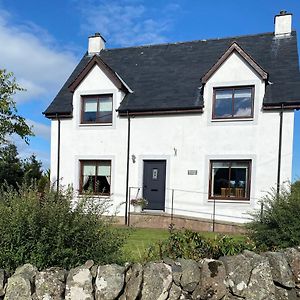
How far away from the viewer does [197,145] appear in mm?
14539

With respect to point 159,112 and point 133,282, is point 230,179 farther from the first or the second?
point 133,282

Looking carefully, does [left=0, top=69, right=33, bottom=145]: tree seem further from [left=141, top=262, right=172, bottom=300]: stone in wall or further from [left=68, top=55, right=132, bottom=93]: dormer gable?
[left=141, top=262, right=172, bottom=300]: stone in wall

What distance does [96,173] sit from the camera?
16125 mm

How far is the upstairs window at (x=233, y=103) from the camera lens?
46.1 feet

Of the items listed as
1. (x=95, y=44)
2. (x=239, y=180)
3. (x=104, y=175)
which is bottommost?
(x=104, y=175)

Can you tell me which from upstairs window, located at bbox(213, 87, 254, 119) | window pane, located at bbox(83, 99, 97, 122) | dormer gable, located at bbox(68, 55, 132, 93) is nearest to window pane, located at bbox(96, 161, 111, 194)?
window pane, located at bbox(83, 99, 97, 122)

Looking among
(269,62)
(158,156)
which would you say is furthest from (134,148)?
(269,62)

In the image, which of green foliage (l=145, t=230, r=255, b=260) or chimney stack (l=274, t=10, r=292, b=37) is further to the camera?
chimney stack (l=274, t=10, r=292, b=37)

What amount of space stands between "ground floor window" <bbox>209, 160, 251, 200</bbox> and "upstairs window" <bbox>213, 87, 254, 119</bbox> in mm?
1912

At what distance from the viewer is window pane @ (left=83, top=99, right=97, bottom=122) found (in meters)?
16.2

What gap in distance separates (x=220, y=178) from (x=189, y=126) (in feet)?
8.29

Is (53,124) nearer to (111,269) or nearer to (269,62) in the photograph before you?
(269,62)

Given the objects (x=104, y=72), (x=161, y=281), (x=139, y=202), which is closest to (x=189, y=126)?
(x=139, y=202)

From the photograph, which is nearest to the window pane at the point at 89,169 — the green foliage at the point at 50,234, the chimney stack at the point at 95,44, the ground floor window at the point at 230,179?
the ground floor window at the point at 230,179
